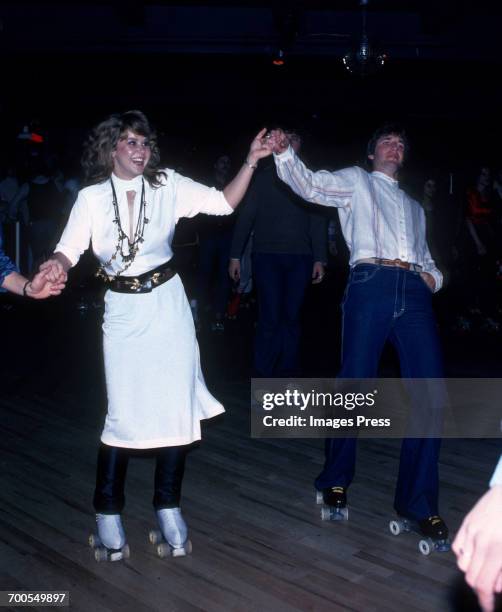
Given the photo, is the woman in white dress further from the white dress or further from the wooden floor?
the wooden floor

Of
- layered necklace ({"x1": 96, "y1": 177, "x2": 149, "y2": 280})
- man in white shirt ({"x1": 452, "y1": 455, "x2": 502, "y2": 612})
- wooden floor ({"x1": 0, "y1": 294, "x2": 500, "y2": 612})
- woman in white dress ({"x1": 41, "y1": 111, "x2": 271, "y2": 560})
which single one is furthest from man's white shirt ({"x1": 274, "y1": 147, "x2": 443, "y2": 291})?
man in white shirt ({"x1": 452, "y1": 455, "x2": 502, "y2": 612})

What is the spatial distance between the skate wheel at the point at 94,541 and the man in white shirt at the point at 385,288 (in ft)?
3.29

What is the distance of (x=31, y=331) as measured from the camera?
7.80 metres

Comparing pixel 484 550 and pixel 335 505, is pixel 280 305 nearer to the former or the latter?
pixel 335 505

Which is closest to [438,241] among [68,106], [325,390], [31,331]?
[325,390]

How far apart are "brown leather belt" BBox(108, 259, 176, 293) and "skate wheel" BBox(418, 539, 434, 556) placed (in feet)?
4.78

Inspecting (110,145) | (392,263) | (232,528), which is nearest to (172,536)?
(232,528)

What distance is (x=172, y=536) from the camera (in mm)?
2922

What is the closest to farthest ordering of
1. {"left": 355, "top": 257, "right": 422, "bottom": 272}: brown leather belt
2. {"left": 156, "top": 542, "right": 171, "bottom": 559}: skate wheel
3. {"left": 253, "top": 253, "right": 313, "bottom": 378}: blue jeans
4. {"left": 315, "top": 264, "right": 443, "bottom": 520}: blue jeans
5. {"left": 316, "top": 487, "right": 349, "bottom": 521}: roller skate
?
{"left": 156, "top": 542, "right": 171, "bottom": 559}: skate wheel < {"left": 315, "top": 264, "right": 443, "bottom": 520}: blue jeans < {"left": 355, "top": 257, "right": 422, "bottom": 272}: brown leather belt < {"left": 316, "top": 487, "right": 349, "bottom": 521}: roller skate < {"left": 253, "top": 253, "right": 313, "bottom": 378}: blue jeans

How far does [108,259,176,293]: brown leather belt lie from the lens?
2.82m

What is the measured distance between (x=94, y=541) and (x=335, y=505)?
104 centimetres

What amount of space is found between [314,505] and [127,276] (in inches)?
56.2

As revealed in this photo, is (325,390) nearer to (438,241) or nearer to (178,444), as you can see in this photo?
(178,444)

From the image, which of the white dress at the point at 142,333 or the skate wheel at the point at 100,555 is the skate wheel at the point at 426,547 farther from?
the skate wheel at the point at 100,555
